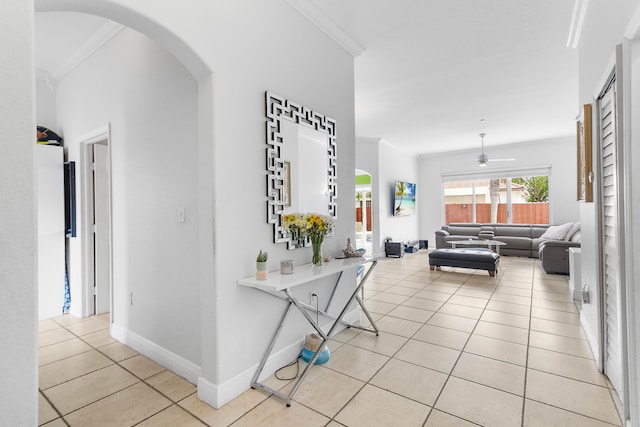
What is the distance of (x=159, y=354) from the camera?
2.39 meters

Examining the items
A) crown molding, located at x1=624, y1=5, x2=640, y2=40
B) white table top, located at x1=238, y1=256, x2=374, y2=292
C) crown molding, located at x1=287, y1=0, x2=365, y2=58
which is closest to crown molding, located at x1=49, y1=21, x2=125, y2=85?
crown molding, located at x1=287, y1=0, x2=365, y2=58

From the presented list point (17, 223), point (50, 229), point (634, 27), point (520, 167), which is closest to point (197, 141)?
point (17, 223)

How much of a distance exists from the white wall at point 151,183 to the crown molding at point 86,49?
0.07 metres

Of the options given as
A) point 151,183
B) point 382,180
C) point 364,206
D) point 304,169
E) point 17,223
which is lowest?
point 17,223

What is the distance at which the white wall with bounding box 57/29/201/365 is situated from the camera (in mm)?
2164

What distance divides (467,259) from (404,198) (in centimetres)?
321

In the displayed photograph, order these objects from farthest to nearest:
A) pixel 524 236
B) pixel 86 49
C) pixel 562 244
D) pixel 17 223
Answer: pixel 524 236, pixel 562 244, pixel 86 49, pixel 17 223

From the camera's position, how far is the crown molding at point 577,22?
99.5 inches

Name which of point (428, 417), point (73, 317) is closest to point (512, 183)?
point (428, 417)

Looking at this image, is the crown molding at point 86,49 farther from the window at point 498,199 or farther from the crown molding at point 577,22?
the window at point 498,199

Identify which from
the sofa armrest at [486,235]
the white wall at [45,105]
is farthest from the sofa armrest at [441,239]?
the white wall at [45,105]

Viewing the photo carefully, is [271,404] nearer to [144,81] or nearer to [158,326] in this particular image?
[158,326]

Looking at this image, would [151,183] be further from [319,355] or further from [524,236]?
[524,236]

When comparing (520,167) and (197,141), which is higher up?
(520,167)
